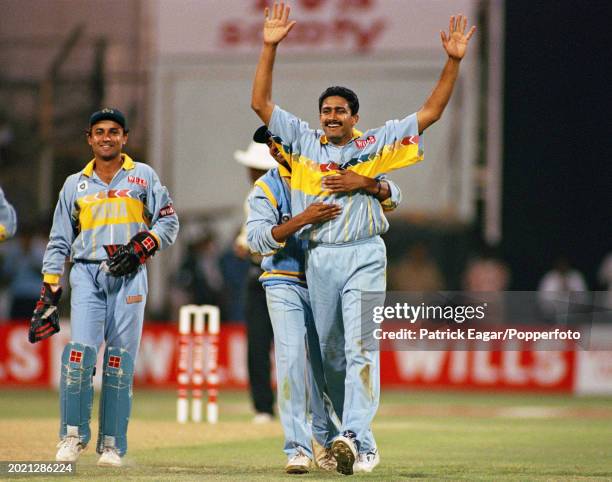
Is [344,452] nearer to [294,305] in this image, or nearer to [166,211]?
[294,305]

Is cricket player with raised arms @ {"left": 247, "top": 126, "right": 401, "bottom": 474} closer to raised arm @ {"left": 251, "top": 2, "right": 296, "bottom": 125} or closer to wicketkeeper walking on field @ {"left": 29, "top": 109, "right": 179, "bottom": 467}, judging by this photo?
raised arm @ {"left": 251, "top": 2, "right": 296, "bottom": 125}

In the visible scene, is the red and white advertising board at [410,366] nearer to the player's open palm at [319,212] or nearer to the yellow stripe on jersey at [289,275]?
the yellow stripe on jersey at [289,275]

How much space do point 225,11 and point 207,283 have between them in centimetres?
405

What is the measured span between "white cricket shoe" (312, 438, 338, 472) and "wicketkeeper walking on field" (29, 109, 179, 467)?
1.20 m

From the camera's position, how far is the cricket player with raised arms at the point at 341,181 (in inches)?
303

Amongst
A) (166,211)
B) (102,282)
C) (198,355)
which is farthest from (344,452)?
(198,355)

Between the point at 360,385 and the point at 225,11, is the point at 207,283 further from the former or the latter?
the point at 360,385

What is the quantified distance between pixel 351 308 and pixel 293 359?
482 millimetres

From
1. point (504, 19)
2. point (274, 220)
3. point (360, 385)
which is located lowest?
point (360, 385)

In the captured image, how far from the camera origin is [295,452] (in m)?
7.72

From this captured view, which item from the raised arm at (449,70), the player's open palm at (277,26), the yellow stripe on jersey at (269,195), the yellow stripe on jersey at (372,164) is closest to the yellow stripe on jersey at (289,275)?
the yellow stripe on jersey at (269,195)

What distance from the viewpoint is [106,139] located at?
8.27 m

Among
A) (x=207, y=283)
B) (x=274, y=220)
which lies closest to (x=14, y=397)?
(x=207, y=283)

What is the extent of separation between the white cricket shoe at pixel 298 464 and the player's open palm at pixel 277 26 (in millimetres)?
2398
